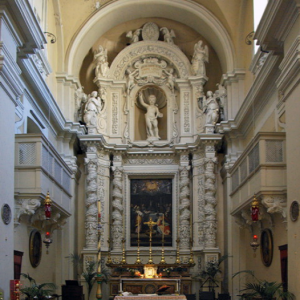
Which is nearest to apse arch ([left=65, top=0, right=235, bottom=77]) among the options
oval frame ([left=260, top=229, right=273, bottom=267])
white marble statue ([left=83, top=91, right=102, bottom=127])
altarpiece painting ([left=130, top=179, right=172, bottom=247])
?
white marble statue ([left=83, top=91, right=102, bottom=127])

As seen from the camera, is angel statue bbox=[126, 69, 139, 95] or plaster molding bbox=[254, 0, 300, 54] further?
angel statue bbox=[126, 69, 139, 95]

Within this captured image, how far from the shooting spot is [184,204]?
23188 mm

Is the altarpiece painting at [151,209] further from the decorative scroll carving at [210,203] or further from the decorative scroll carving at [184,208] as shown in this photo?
the decorative scroll carving at [210,203]

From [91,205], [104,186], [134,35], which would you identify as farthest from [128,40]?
[91,205]

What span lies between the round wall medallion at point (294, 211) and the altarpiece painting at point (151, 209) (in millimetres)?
11721

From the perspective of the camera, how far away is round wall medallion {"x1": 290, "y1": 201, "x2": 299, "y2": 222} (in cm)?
1166

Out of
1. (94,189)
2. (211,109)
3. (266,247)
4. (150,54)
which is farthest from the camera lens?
(150,54)

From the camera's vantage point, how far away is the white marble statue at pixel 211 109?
75.2 feet

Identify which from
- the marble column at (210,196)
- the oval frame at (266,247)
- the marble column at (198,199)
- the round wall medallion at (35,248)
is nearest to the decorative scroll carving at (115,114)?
the marble column at (198,199)

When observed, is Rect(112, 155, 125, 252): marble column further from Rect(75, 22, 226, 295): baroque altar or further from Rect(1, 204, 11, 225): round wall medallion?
Rect(1, 204, 11, 225): round wall medallion

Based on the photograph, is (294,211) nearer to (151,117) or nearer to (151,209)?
(151,209)

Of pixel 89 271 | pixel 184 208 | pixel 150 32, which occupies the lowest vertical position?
pixel 89 271

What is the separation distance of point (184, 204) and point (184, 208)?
0.16 metres

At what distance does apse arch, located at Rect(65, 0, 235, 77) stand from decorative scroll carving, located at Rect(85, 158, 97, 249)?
3.81 metres
